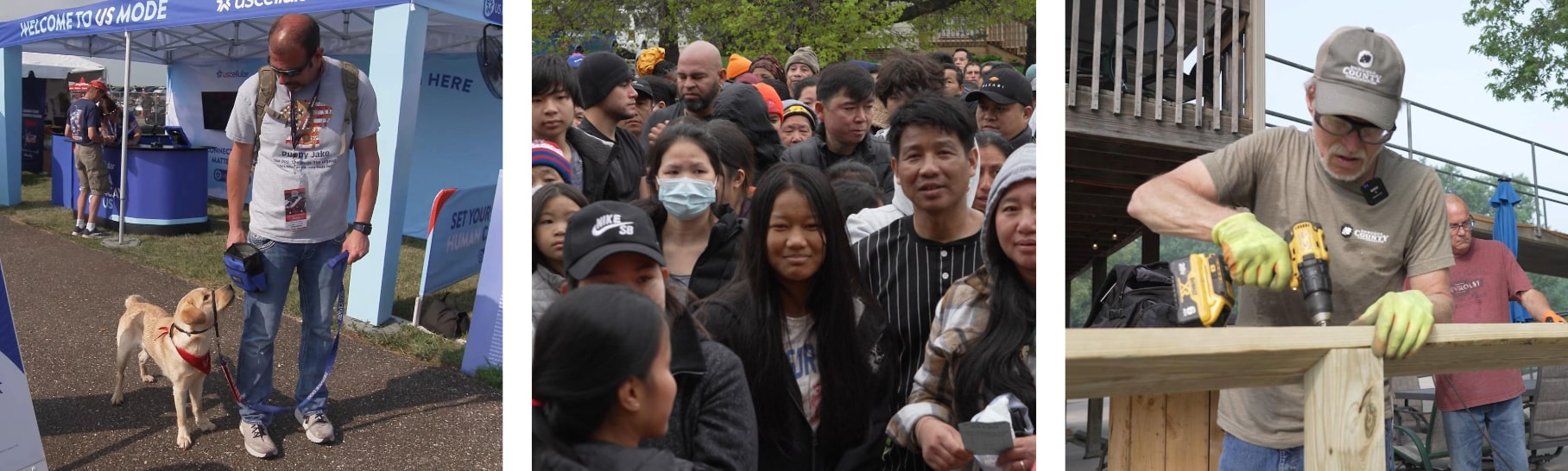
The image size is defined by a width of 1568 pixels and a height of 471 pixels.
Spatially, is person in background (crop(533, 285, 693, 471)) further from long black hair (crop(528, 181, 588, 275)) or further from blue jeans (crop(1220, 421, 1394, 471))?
blue jeans (crop(1220, 421, 1394, 471))

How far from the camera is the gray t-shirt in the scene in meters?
3.24

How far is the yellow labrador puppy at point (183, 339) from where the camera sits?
134 inches

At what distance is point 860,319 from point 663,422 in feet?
0.79

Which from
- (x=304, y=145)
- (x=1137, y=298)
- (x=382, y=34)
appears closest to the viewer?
(x=1137, y=298)

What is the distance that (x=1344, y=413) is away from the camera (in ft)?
3.80

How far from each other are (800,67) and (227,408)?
11.3 feet

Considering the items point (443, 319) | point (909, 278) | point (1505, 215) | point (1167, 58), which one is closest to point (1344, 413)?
point (909, 278)

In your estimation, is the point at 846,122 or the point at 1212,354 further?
the point at 846,122

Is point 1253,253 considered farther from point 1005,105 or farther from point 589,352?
point 589,352

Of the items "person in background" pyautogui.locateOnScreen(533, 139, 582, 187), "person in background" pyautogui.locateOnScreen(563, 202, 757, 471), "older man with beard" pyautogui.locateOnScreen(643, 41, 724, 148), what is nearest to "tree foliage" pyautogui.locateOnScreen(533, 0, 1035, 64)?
"older man with beard" pyautogui.locateOnScreen(643, 41, 724, 148)

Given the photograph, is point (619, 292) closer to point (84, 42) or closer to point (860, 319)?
point (860, 319)

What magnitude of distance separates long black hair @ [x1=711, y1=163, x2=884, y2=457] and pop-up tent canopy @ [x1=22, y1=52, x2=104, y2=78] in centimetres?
1011

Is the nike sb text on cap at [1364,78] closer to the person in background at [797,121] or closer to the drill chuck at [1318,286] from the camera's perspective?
the drill chuck at [1318,286]

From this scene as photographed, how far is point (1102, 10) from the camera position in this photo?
10.3 feet
